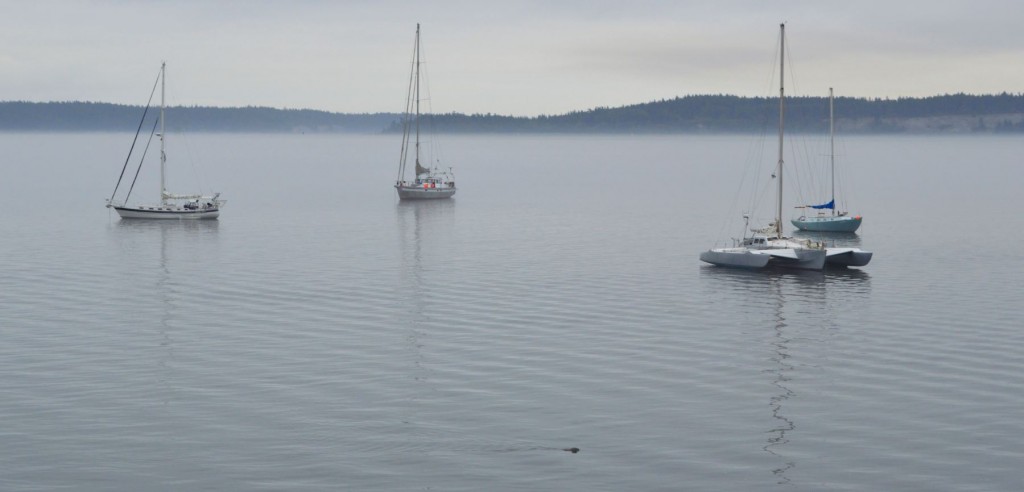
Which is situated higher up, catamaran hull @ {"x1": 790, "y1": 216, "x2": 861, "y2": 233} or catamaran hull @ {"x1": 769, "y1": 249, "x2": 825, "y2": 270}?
catamaran hull @ {"x1": 790, "y1": 216, "x2": 861, "y2": 233}

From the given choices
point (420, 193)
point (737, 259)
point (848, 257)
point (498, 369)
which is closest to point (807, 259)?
point (848, 257)

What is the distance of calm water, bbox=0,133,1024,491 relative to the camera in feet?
104

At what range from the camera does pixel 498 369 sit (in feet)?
141

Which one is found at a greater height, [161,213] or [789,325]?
[161,213]

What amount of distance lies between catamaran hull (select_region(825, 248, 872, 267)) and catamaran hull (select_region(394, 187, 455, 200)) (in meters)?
72.5

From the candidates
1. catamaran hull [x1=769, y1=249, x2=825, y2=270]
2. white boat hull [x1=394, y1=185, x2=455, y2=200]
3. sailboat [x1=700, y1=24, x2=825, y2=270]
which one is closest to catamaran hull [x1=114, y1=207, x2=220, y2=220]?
white boat hull [x1=394, y1=185, x2=455, y2=200]

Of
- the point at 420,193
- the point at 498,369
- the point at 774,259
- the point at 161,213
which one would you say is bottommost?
the point at 498,369

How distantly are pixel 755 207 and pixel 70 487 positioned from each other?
4762 inches

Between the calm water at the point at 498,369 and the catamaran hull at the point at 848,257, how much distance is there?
80cm

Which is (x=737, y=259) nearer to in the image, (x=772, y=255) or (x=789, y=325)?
(x=772, y=255)

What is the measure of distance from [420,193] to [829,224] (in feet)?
176

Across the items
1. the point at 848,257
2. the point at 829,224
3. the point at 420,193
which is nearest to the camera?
the point at 848,257

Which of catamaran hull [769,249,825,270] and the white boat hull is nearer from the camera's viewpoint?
catamaran hull [769,249,825,270]

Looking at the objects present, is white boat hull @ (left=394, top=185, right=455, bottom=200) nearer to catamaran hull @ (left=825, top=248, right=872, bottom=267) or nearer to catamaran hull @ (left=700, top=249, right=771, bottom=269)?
catamaran hull @ (left=700, top=249, right=771, bottom=269)
